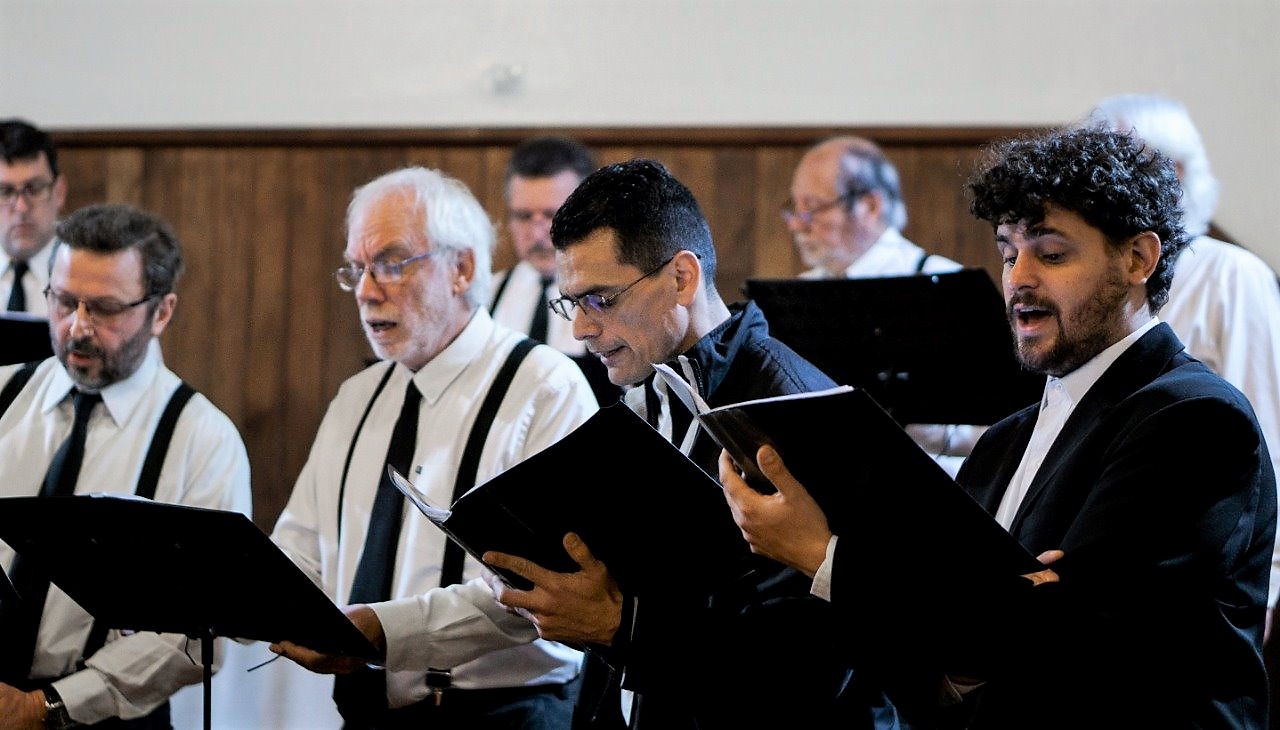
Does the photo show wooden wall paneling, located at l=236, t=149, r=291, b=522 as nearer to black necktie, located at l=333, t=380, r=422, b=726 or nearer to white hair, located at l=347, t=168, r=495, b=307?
white hair, located at l=347, t=168, r=495, b=307

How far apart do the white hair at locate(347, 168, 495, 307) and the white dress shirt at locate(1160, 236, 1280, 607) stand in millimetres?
1726

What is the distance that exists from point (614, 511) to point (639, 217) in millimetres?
687

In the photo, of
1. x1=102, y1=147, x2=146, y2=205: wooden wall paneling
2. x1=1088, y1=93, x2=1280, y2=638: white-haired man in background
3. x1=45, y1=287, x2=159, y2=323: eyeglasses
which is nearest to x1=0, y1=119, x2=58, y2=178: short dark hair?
x1=102, y1=147, x2=146, y2=205: wooden wall paneling

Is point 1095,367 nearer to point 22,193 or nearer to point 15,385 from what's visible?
point 15,385

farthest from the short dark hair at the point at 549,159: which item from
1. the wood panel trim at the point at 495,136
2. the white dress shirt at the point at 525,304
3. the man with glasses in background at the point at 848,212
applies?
the man with glasses in background at the point at 848,212

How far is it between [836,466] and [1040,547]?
0.33m

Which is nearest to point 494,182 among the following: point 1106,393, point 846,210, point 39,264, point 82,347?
point 846,210

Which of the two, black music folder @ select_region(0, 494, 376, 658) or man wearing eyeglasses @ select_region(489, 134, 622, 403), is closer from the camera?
black music folder @ select_region(0, 494, 376, 658)

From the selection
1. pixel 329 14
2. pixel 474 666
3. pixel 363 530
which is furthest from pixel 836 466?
pixel 329 14

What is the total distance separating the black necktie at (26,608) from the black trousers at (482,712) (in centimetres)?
85

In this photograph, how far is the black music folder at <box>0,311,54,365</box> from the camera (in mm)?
3547

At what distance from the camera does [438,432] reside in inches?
126

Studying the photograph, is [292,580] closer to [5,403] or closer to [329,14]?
[5,403]

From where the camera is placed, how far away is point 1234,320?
3.67 meters
